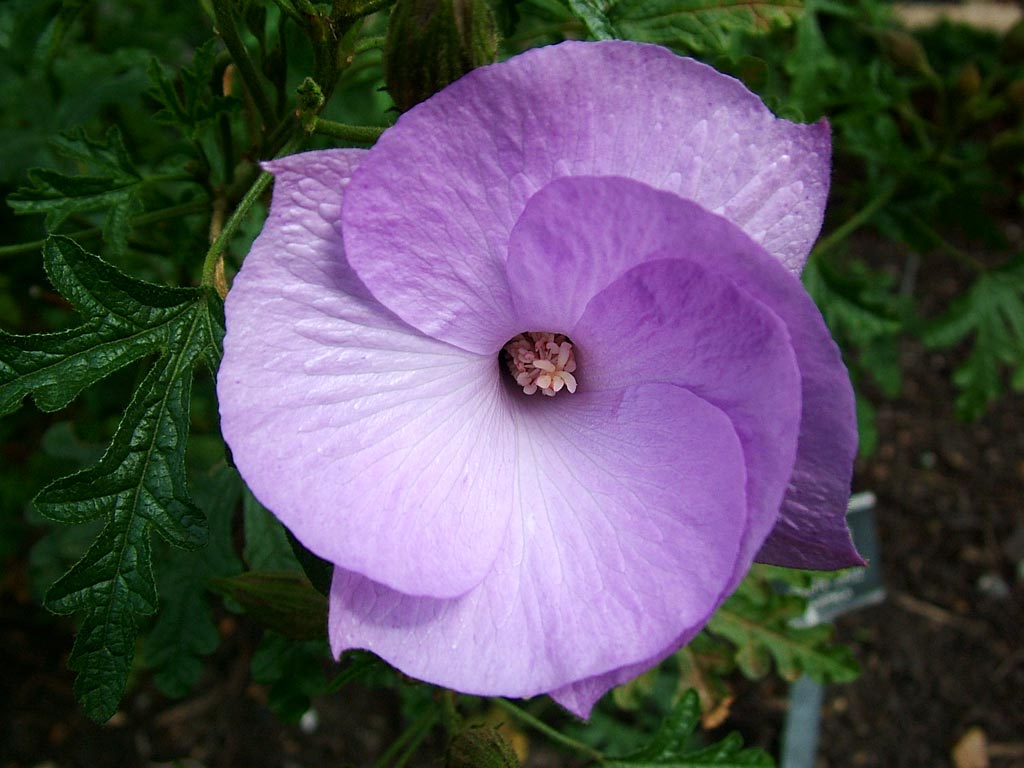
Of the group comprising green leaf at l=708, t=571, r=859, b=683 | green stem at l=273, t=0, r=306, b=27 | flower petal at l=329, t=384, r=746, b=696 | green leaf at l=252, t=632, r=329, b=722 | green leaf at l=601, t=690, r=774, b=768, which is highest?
green stem at l=273, t=0, r=306, b=27

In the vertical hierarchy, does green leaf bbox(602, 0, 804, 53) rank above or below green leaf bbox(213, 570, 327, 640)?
above

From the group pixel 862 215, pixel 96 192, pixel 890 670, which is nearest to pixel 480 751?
pixel 96 192

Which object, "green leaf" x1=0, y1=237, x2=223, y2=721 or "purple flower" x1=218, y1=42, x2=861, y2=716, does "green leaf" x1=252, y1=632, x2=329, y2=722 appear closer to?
"green leaf" x1=0, y1=237, x2=223, y2=721

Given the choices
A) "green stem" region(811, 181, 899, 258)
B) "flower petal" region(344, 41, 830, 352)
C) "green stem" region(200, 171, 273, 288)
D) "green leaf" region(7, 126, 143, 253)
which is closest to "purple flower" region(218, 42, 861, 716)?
"flower petal" region(344, 41, 830, 352)

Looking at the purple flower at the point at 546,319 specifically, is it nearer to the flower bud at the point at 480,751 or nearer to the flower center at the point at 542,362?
the flower center at the point at 542,362

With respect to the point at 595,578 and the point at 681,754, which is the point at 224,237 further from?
the point at 681,754

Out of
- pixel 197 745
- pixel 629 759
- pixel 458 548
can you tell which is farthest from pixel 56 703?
pixel 458 548

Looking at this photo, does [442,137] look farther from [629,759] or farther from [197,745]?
[197,745]

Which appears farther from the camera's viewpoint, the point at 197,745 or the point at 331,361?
the point at 197,745
